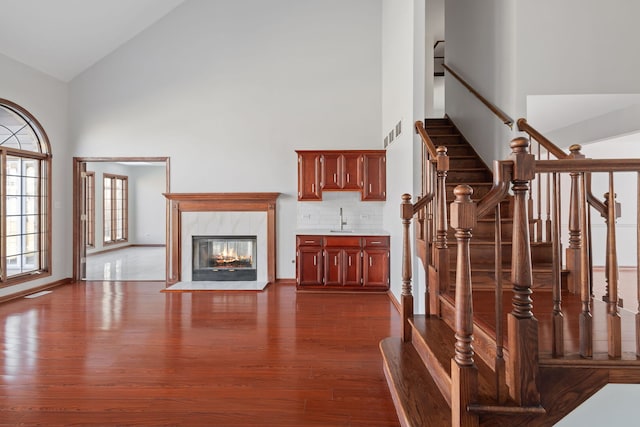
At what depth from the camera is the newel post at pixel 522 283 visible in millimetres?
1628

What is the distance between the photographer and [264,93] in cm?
657

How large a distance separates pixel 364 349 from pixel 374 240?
2.47 m

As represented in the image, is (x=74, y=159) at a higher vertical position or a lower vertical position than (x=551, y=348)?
higher

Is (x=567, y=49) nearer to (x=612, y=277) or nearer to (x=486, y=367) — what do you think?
(x=612, y=277)

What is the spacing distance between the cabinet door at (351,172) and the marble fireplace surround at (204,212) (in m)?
1.22

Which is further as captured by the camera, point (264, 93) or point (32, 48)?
point (264, 93)

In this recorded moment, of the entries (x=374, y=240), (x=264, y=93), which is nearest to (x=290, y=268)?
(x=374, y=240)

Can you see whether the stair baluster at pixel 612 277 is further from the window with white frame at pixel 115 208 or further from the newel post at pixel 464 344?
the window with white frame at pixel 115 208

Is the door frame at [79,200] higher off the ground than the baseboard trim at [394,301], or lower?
higher

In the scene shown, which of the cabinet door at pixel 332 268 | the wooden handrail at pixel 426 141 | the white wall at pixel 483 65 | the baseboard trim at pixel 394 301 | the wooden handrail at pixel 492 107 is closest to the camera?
the wooden handrail at pixel 426 141

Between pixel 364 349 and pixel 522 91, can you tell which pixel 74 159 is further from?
pixel 522 91

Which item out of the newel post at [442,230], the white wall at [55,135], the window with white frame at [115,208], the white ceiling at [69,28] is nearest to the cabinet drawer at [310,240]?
the newel post at [442,230]

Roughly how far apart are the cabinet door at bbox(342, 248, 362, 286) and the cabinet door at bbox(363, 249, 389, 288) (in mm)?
93

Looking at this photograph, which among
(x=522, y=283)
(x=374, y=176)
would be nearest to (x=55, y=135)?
(x=374, y=176)
